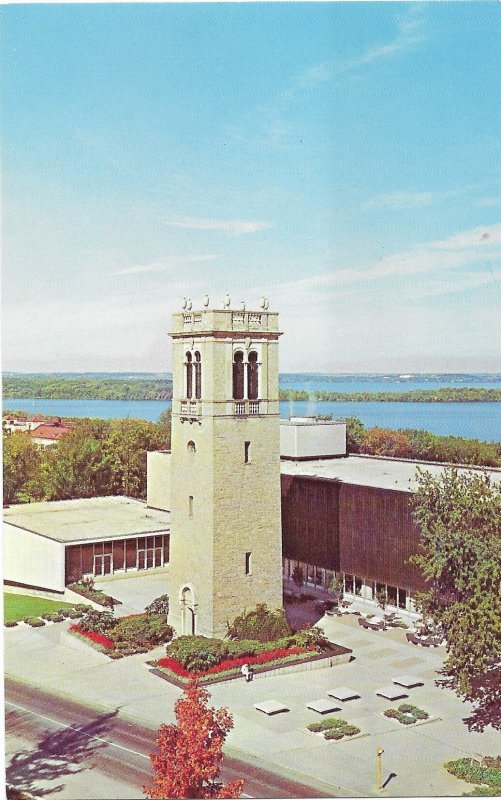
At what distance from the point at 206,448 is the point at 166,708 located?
8.00 meters

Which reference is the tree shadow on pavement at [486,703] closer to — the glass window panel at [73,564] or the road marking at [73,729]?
the road marking at [73,729]

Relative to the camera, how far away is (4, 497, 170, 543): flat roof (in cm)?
3972

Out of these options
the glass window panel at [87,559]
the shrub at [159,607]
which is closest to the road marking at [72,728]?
the shrub at [159,607]

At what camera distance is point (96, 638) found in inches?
1193

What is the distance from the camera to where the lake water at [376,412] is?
39344mm

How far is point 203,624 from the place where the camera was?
94.5ft

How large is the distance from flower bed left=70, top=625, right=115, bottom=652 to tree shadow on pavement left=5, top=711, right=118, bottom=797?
5.26 m

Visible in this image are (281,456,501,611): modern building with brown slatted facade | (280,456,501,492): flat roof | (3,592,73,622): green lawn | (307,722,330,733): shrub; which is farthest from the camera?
(280,456,501,492): flat roof

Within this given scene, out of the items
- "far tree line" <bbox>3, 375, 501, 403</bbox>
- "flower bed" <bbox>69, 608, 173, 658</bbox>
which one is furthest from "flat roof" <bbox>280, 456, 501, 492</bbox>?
"flower bed" <bbox>69, 608, 173, 658</bbox>

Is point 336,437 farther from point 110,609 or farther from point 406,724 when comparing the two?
point 406,724

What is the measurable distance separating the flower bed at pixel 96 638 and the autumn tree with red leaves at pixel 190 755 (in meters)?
11.6

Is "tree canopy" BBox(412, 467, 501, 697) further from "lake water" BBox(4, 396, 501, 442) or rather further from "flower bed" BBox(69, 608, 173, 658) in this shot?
"lake water" BBox(4, 396, 501, 442)

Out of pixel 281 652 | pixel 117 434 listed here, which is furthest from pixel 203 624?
pixel 117 434

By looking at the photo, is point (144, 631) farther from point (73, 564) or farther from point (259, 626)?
point (73, 564)
